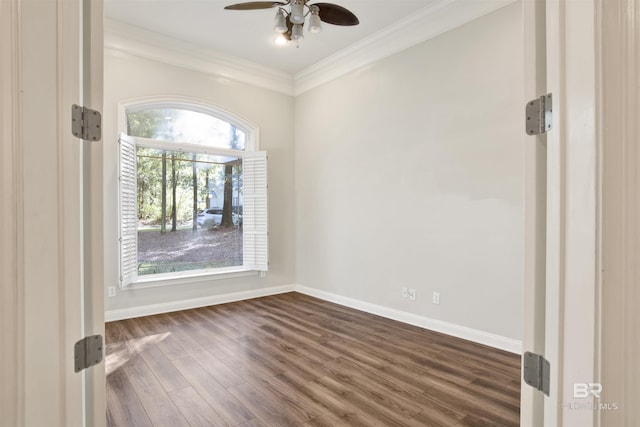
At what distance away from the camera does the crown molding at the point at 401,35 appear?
3205mm

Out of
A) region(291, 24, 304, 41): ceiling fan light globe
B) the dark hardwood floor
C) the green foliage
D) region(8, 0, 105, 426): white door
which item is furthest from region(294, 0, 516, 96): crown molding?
region(8, 0, 105, 426): white door

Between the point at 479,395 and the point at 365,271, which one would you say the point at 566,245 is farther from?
the point at 365,271

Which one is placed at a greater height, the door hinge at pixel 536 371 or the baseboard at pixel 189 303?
the door hinge at pixel 536 371

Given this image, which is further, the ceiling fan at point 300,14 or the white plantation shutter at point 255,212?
the white plantation shutter at point 255,212

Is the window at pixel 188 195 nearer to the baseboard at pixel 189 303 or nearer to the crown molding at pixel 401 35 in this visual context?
the baseboard at pixel 189 303

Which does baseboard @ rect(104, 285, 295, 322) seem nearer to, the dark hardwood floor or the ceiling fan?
the dark hardwood floor

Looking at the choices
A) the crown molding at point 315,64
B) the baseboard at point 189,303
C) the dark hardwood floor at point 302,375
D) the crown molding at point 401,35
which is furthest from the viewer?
the baseboard at point 189,303

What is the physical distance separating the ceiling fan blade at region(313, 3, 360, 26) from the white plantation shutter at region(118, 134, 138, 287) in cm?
261

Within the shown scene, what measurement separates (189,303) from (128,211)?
1.43 meters

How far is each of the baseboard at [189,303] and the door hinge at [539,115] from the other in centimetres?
403

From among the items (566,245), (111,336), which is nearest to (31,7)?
(566,245)

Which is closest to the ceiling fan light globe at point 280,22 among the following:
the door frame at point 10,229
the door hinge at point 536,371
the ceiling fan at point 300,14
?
the ceiling fan at point 300,14

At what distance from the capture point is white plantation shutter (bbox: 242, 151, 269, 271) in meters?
4.90

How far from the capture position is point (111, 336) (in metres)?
3.35
